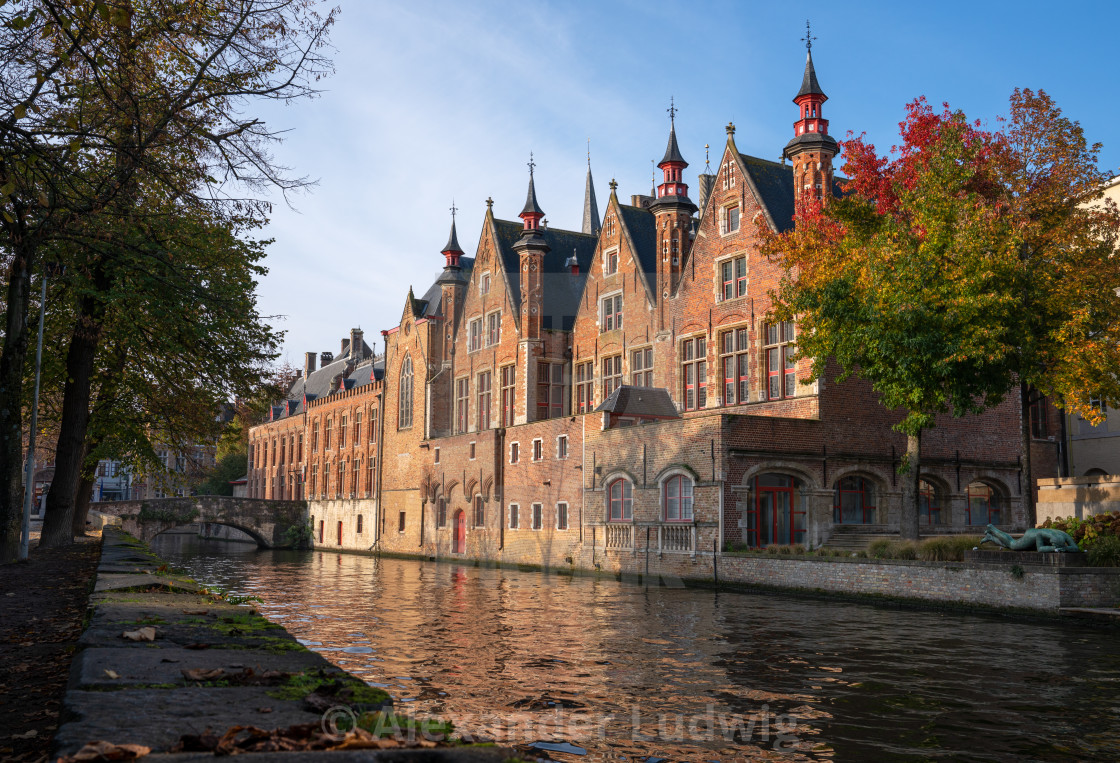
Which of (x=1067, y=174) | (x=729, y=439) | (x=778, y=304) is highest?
(x=1067, y=174)

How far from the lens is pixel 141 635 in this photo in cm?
471

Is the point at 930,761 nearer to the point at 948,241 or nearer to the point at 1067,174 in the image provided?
the point at 948,241

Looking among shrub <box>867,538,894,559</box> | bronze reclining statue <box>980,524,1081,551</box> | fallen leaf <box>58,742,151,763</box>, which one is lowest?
shrub <box>867,538,894,559</box>

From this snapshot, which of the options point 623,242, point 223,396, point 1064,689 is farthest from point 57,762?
point 623,242

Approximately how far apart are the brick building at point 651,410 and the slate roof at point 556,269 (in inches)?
4.2

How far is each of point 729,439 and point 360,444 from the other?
36609 mm

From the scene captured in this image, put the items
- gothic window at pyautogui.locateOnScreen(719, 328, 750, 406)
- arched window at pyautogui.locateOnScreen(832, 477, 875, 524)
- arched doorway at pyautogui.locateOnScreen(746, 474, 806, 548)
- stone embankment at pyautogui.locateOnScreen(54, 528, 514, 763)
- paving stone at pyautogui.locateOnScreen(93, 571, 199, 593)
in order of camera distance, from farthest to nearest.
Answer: gothic window at pyautogui.locateOnScreen(719, 328, 750, 406)
arched window at pyautogui.locateOnScreen(832, 477, 875, 524)
arched doorway at pyautogui.locateOnScreen(746, 474, 806, 548)
paving stone at pyautogui.locateOnScreen(93, 571, 199, 593)
stone embankment at pyautogui.locateOnScreen(54, 528, 514, 763)

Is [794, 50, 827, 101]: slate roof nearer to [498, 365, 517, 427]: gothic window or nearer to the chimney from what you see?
[498, 365, 517, 427]: gothic window

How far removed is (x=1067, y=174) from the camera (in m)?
23.8

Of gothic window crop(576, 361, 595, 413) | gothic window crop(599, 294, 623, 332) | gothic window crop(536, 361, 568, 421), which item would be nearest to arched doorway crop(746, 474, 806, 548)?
gothic window crop(599, 294, 623, 332)

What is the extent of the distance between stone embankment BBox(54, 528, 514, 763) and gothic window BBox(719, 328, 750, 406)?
2666 centimetres

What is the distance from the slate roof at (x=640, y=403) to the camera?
107 feet

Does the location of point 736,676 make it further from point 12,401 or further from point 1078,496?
point 1078,496

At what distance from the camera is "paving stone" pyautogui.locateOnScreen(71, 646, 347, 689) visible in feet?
12.1
